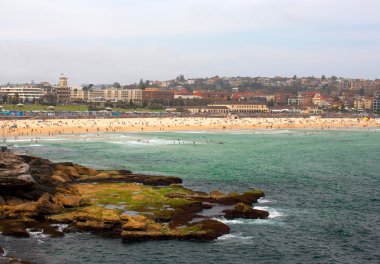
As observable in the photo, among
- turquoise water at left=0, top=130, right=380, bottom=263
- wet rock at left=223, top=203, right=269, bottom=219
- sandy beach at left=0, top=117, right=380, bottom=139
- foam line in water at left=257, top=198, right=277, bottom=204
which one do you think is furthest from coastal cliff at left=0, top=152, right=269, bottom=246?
sandy beach at left=0, top=117, right=380, bottom=139

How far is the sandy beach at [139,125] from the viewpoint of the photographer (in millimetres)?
105188

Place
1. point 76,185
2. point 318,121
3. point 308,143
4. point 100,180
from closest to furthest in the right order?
1. point 76,185
2. point 100,180
3. point 308,143
4. point 318,121

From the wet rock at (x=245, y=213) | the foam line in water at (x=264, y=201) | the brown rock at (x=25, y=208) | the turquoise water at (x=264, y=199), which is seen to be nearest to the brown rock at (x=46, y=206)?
the brown rock at (x=25, y=208)

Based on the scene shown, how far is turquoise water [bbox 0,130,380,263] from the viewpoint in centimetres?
2773

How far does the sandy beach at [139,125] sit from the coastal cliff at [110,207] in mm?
56195

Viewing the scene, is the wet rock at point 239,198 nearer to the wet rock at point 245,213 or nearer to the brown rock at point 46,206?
the wet rock at point 245,213

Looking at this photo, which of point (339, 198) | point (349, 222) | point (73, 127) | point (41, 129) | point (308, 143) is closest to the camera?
point (349, 222)

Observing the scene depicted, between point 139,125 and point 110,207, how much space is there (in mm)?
89338

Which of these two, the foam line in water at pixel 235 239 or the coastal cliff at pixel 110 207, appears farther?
the coastal cliff at pixel 110 207

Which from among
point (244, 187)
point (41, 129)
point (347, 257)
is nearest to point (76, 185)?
point (244, 187)

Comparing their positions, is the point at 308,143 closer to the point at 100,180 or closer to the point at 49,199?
the point at 100,180

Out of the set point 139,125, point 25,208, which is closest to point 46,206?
point 25,208

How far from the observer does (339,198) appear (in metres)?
41.6

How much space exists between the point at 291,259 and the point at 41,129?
8604 cm
